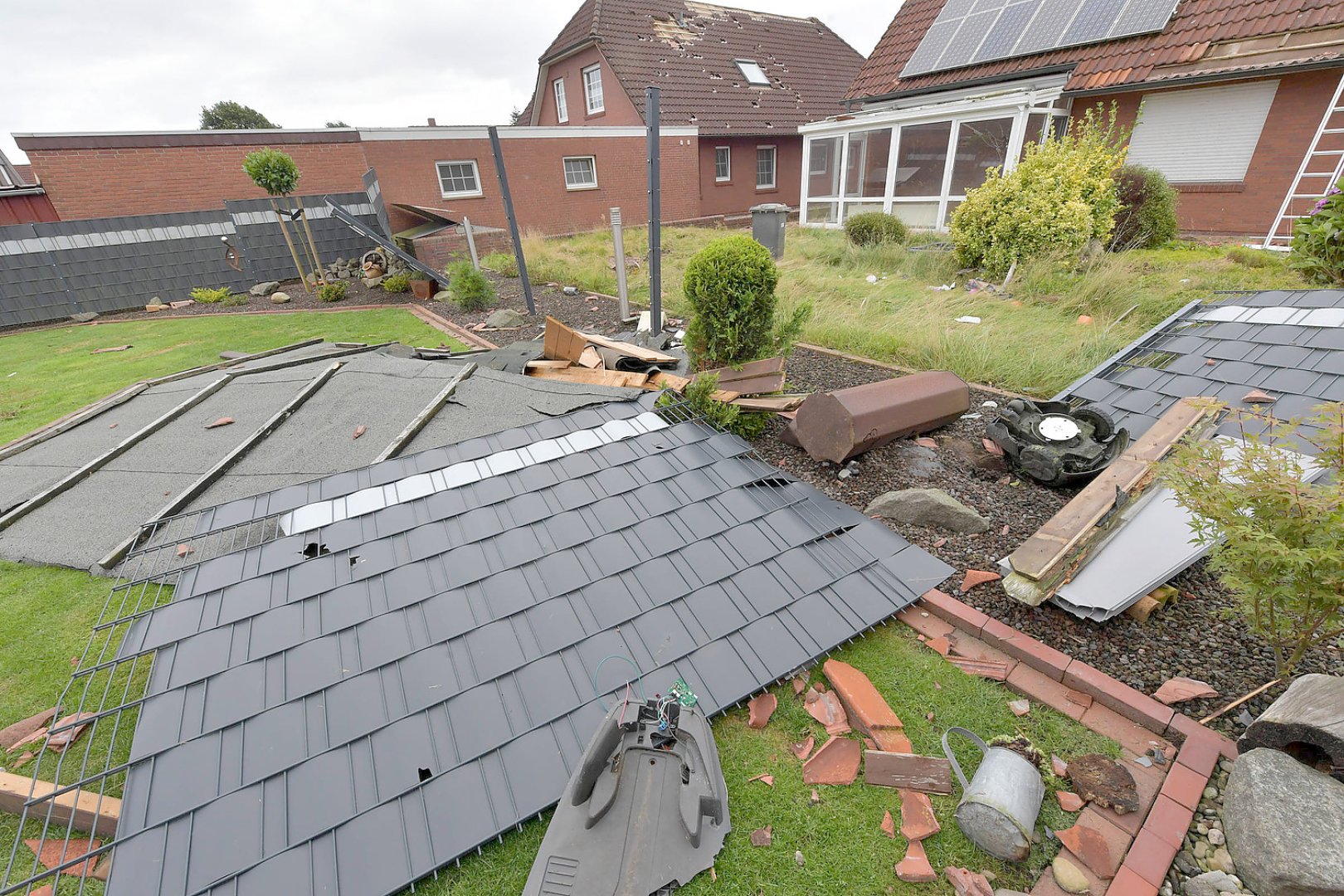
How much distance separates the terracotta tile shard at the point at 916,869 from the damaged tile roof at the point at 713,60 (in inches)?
828

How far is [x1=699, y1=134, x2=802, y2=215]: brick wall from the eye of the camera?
2005 cm

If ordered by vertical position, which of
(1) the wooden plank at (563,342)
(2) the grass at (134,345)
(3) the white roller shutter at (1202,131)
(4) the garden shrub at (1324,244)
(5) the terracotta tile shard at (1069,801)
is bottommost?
(5) the terracotta tile shard at (1069,801)

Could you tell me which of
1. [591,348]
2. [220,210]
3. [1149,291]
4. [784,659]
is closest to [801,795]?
[784,659]

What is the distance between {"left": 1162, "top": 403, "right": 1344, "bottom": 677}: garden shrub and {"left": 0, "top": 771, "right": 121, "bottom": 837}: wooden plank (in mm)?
4581

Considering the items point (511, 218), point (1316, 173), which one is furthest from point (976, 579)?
point (1316, 173)

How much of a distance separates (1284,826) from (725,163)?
22.5 m

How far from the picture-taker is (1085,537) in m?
2.97

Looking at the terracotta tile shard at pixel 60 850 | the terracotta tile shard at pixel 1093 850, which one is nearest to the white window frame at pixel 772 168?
the terracotta tile shard at pixel 1093 850

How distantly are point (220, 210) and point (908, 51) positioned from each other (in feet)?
62.9

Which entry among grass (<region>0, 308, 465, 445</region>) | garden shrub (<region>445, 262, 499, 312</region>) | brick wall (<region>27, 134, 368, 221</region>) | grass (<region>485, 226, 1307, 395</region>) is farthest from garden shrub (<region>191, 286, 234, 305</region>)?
grass (<region>485, 226, 1307, 395</region>)

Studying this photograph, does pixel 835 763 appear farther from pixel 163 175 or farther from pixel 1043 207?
pixel 163 175

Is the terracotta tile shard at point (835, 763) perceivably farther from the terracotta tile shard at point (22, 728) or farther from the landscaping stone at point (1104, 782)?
the terracotta tile shard at point (22, 728)

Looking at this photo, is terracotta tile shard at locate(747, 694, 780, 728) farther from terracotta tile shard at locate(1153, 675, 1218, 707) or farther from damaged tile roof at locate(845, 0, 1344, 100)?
damaged tile roof at locate(845, 0, 1344, 100)

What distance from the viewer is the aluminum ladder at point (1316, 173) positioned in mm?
9773
